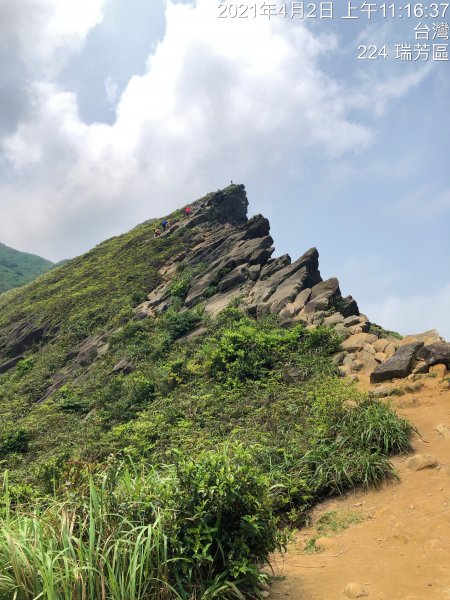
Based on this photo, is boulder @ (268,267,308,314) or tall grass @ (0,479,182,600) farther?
boulder @ (268,267,308,314)

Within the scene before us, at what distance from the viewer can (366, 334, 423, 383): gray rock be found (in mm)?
11562

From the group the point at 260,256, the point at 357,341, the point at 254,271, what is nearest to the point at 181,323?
the point at 254,271

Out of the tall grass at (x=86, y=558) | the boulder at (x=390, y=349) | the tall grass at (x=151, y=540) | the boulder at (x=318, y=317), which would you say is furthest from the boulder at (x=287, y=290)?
the tall grass at (x=86, y=558)

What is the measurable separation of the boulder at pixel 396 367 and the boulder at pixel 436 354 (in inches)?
8.6

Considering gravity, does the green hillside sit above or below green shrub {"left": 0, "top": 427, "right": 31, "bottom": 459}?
above

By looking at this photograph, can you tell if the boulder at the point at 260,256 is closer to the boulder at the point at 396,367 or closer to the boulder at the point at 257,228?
the boulder at the point at 257,228

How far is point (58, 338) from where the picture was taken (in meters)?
27.9

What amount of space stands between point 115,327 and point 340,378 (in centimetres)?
1599

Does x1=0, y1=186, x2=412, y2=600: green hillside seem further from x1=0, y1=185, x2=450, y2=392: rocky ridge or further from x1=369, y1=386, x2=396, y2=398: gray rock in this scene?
x1=369, y1=386, x2=396, y2=398: gray rock

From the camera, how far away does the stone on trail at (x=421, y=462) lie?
7328mm

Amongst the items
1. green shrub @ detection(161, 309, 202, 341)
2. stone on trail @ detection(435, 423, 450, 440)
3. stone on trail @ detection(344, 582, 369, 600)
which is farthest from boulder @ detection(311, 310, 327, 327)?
stone on trail @ detection(344, 582, 369, 600)

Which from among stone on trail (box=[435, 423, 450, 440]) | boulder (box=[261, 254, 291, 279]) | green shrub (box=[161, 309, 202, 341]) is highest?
boulder (box=[261, 254, 291, 279])

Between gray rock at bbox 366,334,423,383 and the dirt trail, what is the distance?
3575mm

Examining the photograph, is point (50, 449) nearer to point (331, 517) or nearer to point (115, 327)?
point (331, 517)
